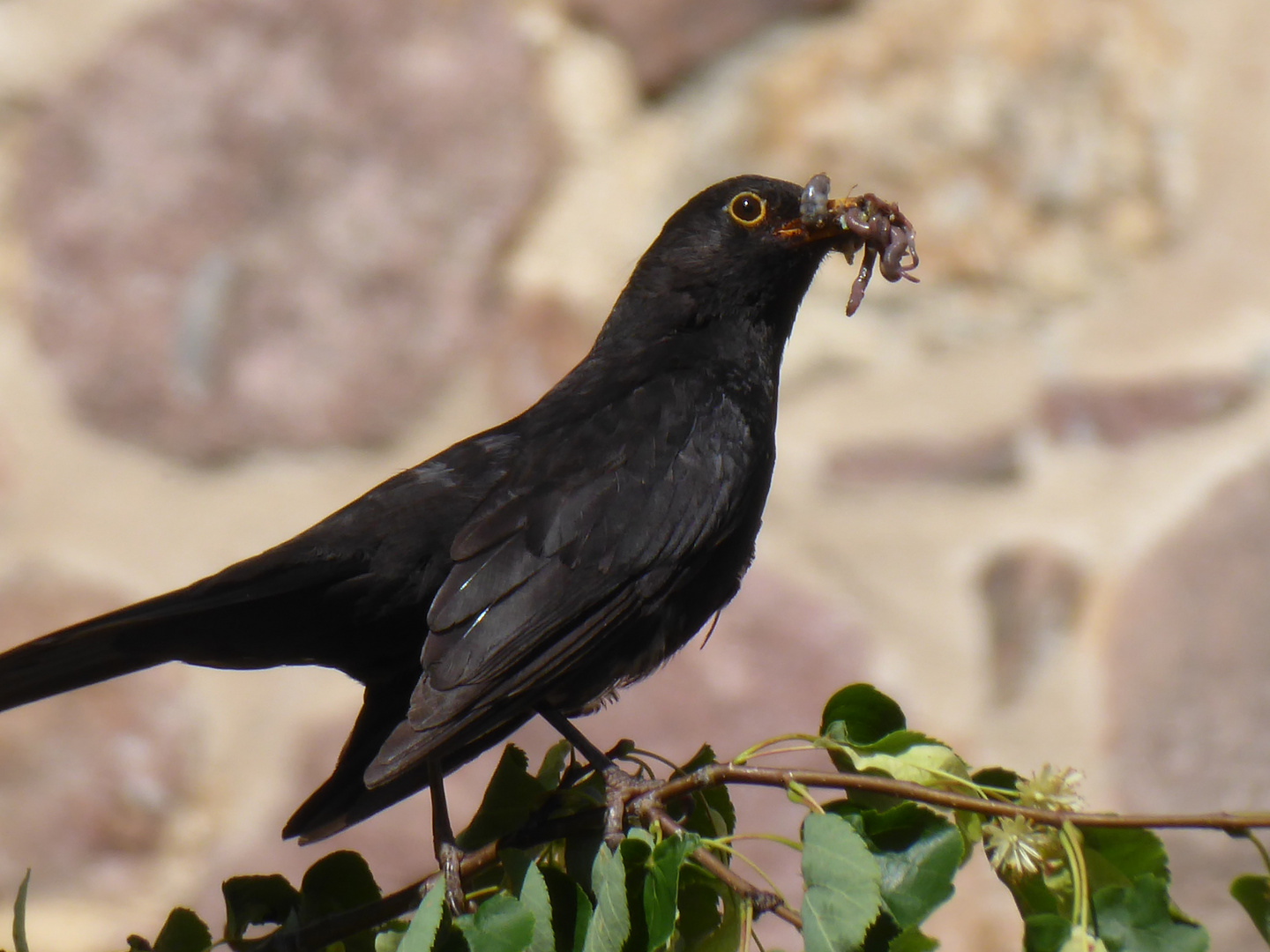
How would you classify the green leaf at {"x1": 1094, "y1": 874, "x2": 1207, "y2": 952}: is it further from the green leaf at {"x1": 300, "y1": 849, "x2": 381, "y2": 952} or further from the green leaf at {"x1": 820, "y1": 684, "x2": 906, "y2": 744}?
the green leaf at {"x1": 300, "y1": 849, "x2": 381, "y2": 952}

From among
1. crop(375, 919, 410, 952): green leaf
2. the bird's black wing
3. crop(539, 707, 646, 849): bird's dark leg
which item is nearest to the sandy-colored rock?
the bird's black wing

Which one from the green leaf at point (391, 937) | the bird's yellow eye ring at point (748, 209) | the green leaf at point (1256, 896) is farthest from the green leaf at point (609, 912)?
the bird's yellow eye ring at point (748, 209)

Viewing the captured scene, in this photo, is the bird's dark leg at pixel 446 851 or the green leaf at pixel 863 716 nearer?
the green leaf at pixel 863 716

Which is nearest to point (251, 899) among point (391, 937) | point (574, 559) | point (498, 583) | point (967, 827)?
point (391, 937)

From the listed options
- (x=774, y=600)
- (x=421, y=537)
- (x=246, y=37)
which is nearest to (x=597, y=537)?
(x=421, y=537)

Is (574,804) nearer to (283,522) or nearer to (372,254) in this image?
(283,522)

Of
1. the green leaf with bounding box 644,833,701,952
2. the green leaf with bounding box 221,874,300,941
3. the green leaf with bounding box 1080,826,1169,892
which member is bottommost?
the green leaf with bounding box 1080,826,1169,892

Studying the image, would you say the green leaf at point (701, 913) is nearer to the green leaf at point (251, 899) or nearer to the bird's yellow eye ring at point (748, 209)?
the green leaf at point (251, 899)
